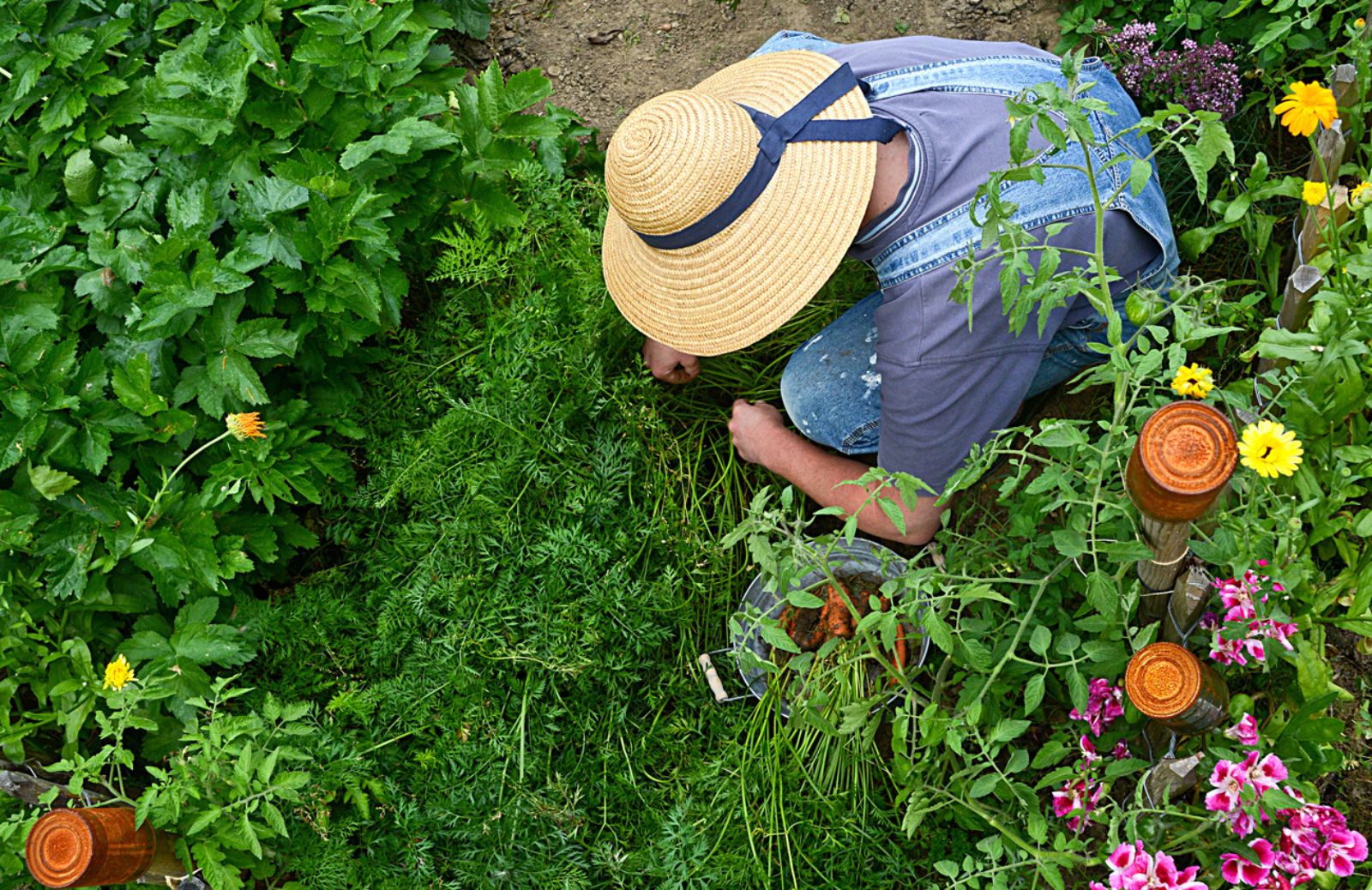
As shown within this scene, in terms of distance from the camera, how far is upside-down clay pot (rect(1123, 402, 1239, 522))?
139cm

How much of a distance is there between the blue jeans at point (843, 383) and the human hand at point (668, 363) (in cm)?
24

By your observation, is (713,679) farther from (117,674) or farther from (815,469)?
(117,674)

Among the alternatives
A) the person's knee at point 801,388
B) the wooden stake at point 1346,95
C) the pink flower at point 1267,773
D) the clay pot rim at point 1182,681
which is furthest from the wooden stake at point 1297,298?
the person's knee at point 801,388

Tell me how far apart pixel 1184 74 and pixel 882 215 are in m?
1.11

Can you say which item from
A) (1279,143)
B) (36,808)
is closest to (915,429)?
(1279,143)

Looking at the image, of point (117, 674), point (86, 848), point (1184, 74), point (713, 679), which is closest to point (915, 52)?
point (1184, 74)

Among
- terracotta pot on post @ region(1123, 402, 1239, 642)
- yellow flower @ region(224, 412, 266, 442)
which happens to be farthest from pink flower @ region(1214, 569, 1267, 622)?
yellow flower @ region(224, 412, 266, 442)

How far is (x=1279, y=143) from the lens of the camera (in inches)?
107

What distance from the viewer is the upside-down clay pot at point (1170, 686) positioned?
1600 millimetres

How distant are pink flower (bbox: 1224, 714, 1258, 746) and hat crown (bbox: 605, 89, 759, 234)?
1.20 m

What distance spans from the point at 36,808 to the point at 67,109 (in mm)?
1533

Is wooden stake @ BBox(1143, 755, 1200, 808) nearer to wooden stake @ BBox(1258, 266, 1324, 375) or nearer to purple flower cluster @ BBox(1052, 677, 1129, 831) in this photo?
purple flower cluster @ BBox(1052, 677, 1129, 831)

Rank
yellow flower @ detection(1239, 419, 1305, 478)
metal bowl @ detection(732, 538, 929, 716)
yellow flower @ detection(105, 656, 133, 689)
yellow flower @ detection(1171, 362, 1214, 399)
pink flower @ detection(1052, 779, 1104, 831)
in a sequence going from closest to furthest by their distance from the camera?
yellow flower @ detection(1239, 419, 1305, 478)
yellow flower @ detection(1171, 362, 1214, 399)
pink flower @ detection(1052, 779, 1104, 831)
yellow flower @ detection(105, 656, 133, 689)
metal bowl @ detection(732, 538, 929, 716)

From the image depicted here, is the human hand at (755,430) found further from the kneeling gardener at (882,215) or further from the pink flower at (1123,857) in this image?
the pink flower at (1123,857)
